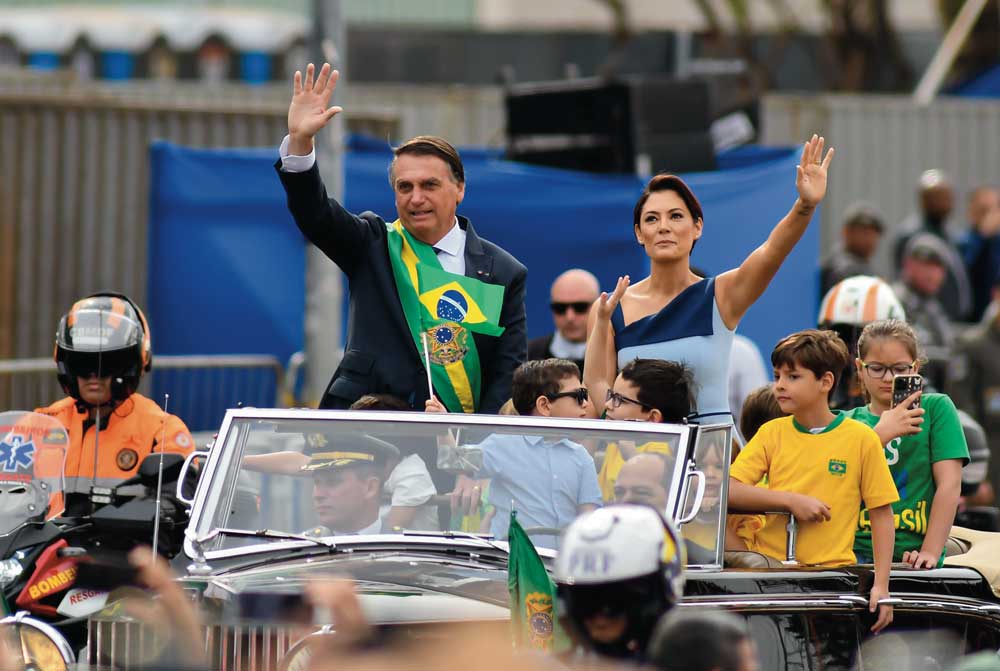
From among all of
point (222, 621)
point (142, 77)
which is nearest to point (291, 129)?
point (222, 621)

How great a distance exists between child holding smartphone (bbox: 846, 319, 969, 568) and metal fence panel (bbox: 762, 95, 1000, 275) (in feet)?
37.0

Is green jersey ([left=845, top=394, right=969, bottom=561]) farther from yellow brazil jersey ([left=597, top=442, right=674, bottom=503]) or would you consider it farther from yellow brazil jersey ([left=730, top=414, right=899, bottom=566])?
yellow brazil jersey ([left=597, top=442, right=674, bottom=503])

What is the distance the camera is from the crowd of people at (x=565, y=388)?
572 cm

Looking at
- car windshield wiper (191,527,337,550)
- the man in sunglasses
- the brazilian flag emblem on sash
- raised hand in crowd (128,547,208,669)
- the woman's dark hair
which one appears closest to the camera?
raised hand in crowd (128,547,208,669)

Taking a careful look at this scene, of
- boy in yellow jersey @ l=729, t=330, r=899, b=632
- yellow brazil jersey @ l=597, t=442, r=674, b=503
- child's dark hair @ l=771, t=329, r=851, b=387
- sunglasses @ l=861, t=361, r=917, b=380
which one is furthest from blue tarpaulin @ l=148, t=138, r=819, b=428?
yellow brazil jersey @ l=597, t=442, r=674, b=503

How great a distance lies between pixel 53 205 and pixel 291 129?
9.21 meters

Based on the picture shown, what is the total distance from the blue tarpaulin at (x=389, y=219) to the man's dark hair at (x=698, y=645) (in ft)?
25.0

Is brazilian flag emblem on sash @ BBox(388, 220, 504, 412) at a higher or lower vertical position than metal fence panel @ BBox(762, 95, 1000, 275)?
lower

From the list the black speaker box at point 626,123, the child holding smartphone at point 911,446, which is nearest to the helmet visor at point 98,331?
the child holding smartphone at point 911,446

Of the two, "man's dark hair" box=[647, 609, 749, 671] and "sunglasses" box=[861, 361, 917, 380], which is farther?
"sunglasses" box=[861, 361, 917, 380]

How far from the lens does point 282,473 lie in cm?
592

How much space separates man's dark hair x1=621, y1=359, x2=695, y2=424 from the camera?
238 inches

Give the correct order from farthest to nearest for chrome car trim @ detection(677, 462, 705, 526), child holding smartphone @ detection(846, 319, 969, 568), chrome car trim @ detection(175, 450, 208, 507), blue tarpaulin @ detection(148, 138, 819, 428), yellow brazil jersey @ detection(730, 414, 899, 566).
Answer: blue tarpaulin @ detection(148, 138, 819, 428), child holding smartphone @ detection(846, 319, 969, 568), yellow brazil jersey @ detection(730, 414, 899, 566), chrome car trim @ detection(175, 450, 208, 507), chrome car trim @ detection(677, 462, 705, 526)

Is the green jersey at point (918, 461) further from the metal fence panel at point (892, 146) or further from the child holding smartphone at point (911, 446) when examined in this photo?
the metal fence panel at point (892, 146)
